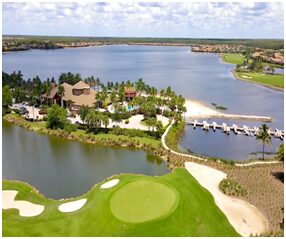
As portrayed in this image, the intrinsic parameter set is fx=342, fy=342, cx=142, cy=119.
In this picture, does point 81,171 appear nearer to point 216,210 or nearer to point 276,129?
point 216,210

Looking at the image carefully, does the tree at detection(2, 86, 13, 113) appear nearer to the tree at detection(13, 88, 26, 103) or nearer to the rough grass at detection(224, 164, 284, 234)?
the tree at detection(13, 88, 26, 103)

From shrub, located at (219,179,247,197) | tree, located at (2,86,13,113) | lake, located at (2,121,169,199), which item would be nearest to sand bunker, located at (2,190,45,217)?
lake, located at (2,121,169,199)

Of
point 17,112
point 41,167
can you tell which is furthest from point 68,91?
point 41,167

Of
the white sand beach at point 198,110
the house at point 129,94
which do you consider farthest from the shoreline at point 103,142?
the house at point 129,94

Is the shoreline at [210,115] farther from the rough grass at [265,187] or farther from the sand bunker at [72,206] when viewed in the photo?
the sand bunker at [72,206]

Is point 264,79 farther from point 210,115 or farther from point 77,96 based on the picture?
point 77,96

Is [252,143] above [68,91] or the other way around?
the other way around
